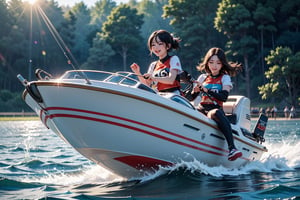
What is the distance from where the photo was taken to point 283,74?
37906 millimetres

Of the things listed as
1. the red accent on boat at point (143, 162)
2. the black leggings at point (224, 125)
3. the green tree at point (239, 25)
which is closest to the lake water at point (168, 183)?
the red accent on boat at point (143, 162)

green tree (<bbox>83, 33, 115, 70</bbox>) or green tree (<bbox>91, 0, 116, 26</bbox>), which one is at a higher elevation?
green tree (<bbox>91, 0, 116, 26</bbox>)

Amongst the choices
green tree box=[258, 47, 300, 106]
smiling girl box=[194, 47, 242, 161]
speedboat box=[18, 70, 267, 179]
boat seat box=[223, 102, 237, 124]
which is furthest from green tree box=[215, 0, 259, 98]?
speedboat box=[18, 70, 267, 179]

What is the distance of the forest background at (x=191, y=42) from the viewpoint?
151 feet

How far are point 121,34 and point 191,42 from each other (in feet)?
43.8

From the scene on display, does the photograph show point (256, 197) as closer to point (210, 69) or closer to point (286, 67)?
point (210, 69)

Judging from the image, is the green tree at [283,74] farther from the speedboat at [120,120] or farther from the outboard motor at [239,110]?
the speedboat at [120,120]

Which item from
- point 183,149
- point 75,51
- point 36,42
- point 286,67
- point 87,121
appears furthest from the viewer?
point 75,51

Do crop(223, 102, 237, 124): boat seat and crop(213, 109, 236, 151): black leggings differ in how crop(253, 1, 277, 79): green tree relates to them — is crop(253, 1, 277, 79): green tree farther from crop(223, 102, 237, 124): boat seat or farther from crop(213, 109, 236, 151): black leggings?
crop(213, 109, 236, 151): black leggings

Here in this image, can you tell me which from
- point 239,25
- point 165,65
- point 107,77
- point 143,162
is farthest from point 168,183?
point 239,25

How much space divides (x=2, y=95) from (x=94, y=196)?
44.9m

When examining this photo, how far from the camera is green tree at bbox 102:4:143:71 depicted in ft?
204

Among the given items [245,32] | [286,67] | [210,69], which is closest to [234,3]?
[245,32]

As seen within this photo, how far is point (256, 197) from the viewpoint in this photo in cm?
563
